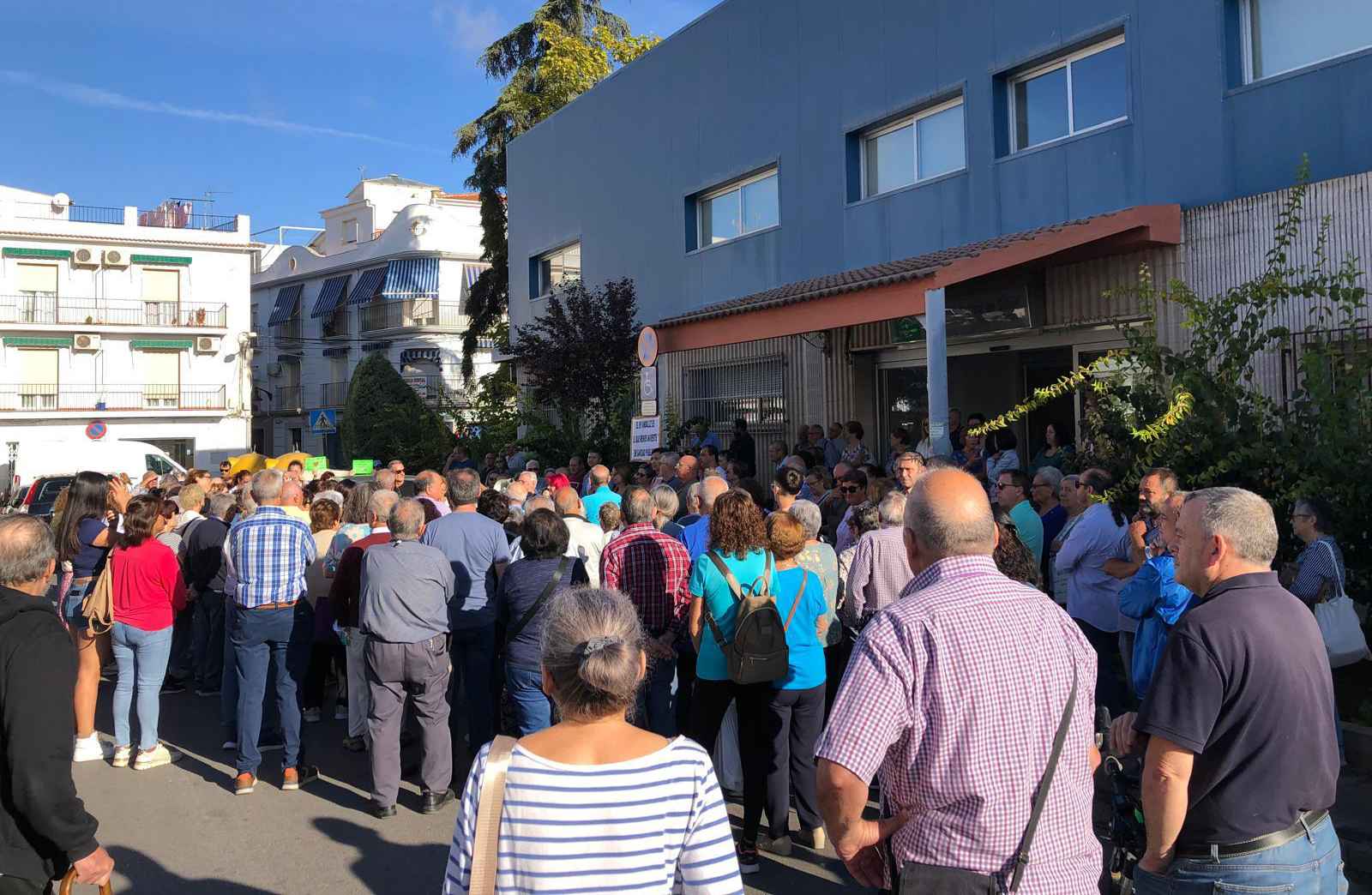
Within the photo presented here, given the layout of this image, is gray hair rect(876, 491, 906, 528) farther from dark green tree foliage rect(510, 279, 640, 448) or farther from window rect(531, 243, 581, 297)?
window rect(531, 243, 581, 297)

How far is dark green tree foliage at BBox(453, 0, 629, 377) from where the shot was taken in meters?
29.8

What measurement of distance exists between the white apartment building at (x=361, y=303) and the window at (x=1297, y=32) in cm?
3344

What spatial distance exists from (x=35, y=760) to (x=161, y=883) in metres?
2.63

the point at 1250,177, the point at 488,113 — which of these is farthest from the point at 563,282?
the point at 1250,177

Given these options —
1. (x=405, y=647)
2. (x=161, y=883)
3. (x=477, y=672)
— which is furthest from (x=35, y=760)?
(x=477, y=672)

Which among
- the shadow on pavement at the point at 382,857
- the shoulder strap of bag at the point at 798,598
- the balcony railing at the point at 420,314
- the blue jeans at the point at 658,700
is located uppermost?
the balcony railing at the point at 420,314

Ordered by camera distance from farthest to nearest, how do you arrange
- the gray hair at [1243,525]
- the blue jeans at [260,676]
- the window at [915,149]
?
the window at [915,149] → the blue jeans at [260,676] → the gray hair at [1243,525]

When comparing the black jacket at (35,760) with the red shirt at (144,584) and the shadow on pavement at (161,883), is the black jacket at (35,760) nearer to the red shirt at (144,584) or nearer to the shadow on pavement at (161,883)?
the shadow on pavement at (161,883)

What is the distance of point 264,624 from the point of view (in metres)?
6.79

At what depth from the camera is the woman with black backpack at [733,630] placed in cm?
539

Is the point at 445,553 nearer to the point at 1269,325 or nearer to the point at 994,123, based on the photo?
the point at 1269,325

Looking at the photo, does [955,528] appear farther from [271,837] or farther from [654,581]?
[271,837]

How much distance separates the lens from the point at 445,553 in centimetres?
670

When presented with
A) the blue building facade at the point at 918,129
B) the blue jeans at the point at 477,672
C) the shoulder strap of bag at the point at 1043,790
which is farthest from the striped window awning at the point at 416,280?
the shoulder strap of bag at the point at 1043,790
